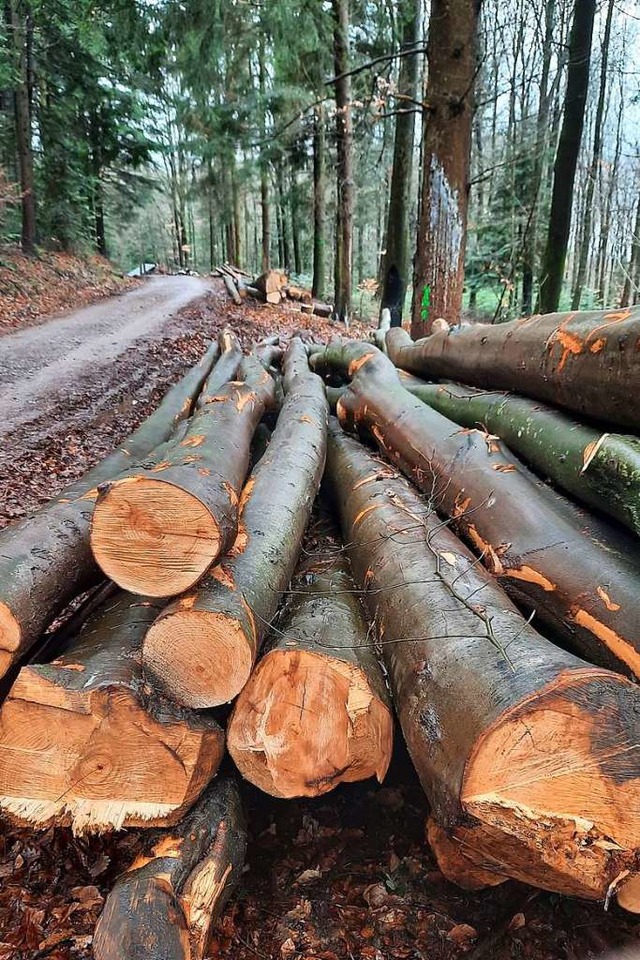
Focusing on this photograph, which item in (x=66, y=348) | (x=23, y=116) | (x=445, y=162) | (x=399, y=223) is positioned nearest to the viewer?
(x=445, y=162)

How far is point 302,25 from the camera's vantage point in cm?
1341

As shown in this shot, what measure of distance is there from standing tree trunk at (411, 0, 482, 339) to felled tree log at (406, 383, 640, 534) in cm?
334

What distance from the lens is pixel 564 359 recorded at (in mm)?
3324

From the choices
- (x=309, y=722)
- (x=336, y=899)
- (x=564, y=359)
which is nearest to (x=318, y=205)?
(x=564, y=359)

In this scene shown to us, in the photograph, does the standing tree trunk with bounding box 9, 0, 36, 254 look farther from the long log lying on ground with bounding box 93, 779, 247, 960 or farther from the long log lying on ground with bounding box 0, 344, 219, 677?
the long log lying on ground with bounding box 93, 779, 247, 960

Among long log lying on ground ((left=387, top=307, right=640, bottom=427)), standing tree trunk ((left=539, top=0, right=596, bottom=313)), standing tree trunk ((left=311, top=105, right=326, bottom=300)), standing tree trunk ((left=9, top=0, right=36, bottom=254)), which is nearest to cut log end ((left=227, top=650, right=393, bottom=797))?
long log lying on ground ((left=387, top=307, right=640, bottom=427))

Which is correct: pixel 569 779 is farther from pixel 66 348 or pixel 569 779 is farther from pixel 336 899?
pixel 66 348

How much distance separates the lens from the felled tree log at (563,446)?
2510 millimetres

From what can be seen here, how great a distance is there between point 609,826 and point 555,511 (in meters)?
1.50

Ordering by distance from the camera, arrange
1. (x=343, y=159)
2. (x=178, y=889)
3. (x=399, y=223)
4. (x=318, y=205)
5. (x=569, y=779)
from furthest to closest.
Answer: (x=318, y=205) → (x=343, y=159) → (x=399, y=223) → (x=178, y=889) → (x=569, y=779)

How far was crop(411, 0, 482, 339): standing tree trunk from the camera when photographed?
687 cm

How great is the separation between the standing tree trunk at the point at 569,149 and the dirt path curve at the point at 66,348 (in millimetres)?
8038

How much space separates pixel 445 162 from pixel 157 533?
22.1 ft

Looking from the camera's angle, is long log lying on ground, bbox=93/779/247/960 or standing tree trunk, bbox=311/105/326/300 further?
standing tree trunk, bbox=311/105/326/300
